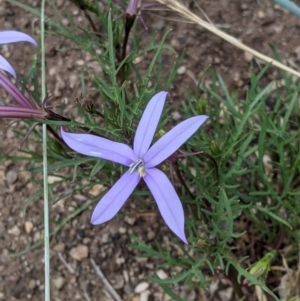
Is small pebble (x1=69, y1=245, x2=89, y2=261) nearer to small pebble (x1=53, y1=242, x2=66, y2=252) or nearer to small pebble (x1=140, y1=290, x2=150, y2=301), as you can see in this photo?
small pebble (x1=53, y1=242, x2=66, y2=252)

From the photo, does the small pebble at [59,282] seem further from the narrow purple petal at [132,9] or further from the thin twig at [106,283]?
the narrow purple petal at [132,9]

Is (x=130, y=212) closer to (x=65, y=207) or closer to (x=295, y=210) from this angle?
(x=65, y=207)

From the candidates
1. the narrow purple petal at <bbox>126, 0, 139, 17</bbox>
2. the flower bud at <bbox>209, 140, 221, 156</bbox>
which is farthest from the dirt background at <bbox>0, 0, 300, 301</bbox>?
the flower bud at <bbox>209, 140, 221, 156</bbox>

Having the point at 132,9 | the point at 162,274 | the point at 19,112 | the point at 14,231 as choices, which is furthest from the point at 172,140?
the point at 14,231

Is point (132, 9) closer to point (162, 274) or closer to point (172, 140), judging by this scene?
point (172, 140)

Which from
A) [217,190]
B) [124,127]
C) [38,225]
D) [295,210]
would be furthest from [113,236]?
[124,127]

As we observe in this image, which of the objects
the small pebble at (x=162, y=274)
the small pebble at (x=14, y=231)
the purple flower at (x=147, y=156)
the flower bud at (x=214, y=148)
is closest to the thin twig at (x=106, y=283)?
the small pebble at (x=162, y=274)
